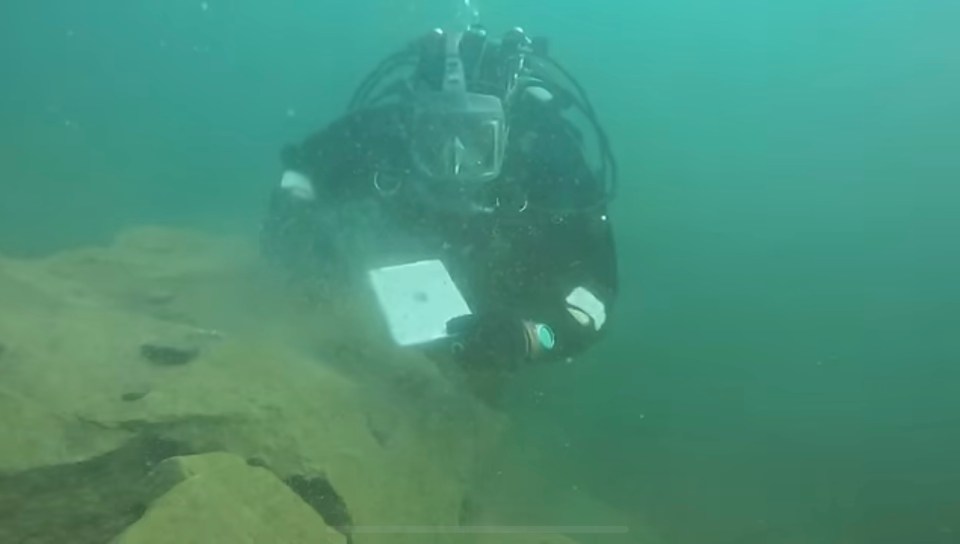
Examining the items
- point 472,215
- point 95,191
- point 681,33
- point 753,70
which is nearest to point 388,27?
point 681,33

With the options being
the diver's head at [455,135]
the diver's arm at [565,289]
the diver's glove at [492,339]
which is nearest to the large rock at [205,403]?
the diver's glove at [492,339]

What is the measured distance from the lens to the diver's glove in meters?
3.74

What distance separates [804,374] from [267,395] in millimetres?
8567

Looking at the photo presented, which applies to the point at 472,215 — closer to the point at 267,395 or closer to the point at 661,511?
the point at 267,395

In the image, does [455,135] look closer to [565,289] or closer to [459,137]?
[459,137]

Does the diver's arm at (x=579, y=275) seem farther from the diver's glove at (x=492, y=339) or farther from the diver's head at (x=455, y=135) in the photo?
the diver's head at (x=455, y=135)

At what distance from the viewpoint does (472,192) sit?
4.30m

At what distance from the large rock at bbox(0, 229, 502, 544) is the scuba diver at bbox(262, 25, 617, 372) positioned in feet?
1.48

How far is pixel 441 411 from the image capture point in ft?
14.5

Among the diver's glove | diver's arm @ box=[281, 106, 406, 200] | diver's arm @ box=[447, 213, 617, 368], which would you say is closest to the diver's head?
diver's arm @ box=[281, 106, 406, 200]

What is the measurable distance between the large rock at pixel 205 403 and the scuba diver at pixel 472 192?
1.48ft

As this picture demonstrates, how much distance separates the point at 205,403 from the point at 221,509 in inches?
37.1

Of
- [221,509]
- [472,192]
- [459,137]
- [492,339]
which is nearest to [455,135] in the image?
[459,137]

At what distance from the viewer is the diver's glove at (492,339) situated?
12.3 ft
